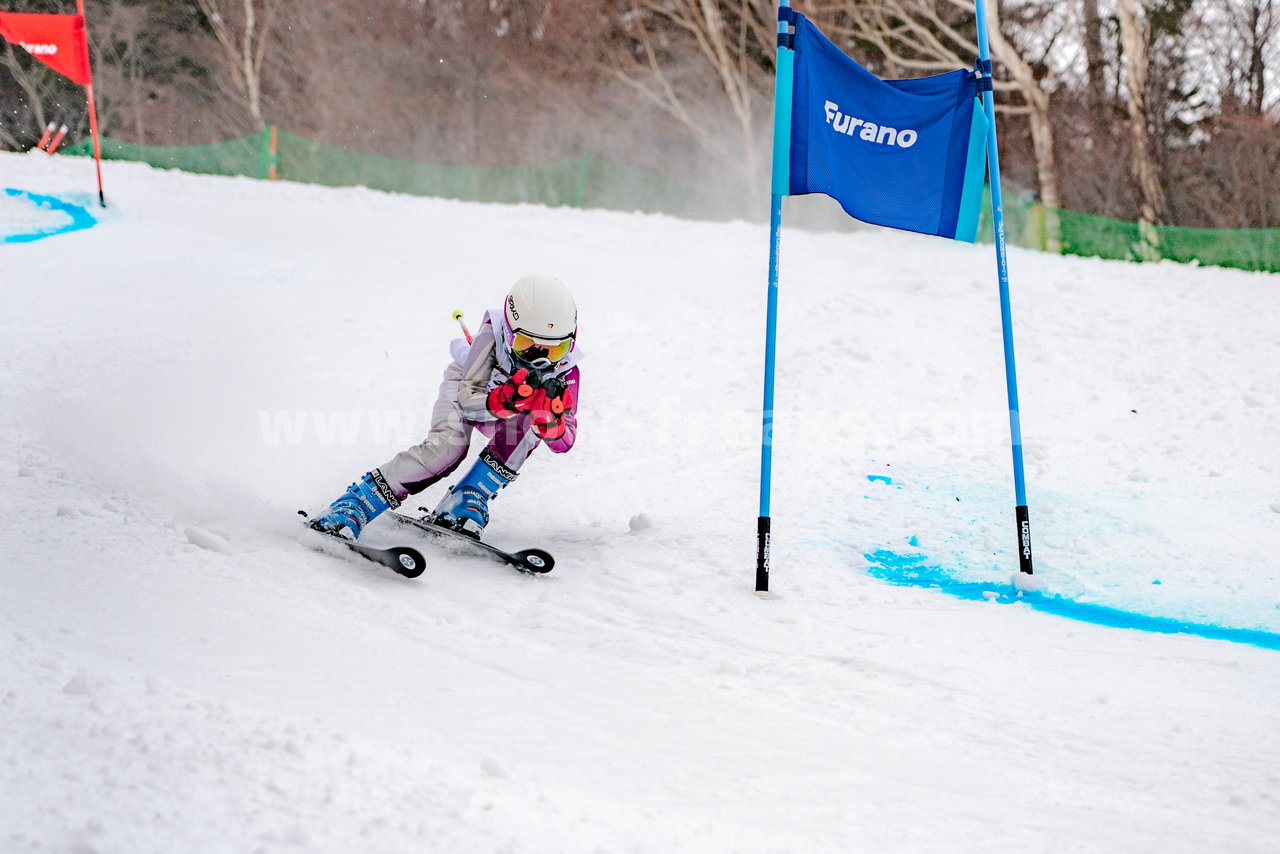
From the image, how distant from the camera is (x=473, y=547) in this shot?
492 cm

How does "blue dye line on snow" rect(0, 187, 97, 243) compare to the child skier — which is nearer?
the child skier

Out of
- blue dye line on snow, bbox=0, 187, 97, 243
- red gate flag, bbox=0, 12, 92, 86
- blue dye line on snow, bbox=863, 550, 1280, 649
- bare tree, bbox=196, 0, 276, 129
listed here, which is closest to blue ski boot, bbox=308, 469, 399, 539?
blue dye line on snow, bbox=863, 550, 1280, 649

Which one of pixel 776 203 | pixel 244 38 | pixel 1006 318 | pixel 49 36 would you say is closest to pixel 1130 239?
pixel 1006 318

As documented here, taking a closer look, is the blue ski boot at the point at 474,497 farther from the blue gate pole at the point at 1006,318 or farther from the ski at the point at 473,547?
the blue gate pole at the point at 1006,318

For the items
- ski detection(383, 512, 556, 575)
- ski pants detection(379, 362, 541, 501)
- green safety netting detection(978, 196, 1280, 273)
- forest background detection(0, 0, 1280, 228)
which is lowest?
ski detection(383, 512, 556, 575)

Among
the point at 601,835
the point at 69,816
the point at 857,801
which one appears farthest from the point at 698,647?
the point at 69,816

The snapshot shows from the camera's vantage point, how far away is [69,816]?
2.14m

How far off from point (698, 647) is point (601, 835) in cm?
147

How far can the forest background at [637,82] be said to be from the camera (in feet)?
78.5

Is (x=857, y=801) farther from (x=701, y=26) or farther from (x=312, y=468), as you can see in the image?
(x=701, y=26)

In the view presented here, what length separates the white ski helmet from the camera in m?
4.85

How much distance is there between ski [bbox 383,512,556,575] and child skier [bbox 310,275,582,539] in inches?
1.8

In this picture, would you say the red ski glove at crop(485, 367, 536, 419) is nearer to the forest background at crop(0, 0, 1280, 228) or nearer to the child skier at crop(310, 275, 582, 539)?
the child skier at crop(310, 275, 582, 539)

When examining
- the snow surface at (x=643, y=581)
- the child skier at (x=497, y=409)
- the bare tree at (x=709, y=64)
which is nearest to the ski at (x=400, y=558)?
the snow surface at (x=643, y=581)
